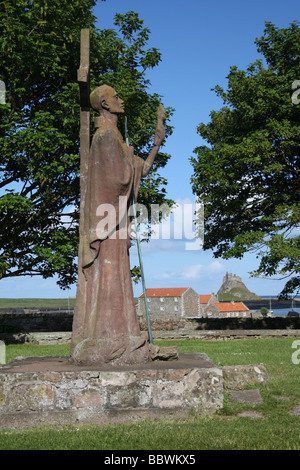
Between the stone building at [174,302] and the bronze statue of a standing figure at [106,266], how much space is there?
47.6 m

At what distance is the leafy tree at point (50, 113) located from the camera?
15.7 m

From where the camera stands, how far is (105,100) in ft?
21.9

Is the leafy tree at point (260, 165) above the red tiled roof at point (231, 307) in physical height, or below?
above

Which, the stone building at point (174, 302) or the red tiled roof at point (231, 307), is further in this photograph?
the red tiled roof at point (231, 307)

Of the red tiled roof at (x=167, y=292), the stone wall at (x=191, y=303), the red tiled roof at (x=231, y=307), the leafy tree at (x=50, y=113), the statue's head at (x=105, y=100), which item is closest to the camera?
the statue's head at (x=105, y=100)

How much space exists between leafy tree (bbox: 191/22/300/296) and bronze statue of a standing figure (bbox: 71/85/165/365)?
14250mm

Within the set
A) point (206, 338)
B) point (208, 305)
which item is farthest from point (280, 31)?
point (208, 305)

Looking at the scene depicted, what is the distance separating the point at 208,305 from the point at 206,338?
38.9 m

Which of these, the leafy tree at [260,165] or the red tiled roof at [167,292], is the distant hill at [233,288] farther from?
the leafy tree at [260,165]

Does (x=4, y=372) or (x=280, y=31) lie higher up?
(x=280, y=31)

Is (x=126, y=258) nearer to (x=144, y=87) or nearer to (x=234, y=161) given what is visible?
(x=144, y=87)

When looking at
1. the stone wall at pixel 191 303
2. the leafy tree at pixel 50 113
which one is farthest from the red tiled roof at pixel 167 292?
the leafy tree at pixel 50 113

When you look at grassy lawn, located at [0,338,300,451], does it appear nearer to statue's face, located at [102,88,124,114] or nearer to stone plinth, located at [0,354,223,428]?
stone plinth, located at [0,354,223,428]
